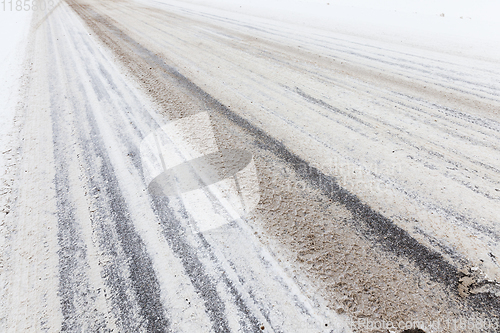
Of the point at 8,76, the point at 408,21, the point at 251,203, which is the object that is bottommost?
the point at 251,203

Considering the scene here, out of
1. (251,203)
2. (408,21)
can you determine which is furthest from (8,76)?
(408,21)

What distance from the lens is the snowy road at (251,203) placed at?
1999mm

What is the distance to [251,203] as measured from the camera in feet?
9.37

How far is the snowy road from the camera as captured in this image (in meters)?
2.00

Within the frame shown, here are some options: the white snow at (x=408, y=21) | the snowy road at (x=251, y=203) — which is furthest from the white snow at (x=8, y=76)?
the white snow at (x=408, y=21)

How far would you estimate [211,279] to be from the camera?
2152 mm

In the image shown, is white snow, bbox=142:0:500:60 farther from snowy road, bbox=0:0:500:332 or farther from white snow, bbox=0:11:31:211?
white snow, bbox=0:11:31:211

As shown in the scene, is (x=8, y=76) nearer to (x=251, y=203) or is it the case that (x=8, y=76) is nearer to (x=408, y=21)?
(x=251, y=203)

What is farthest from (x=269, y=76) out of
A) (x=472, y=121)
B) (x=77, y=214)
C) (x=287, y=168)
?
(x=77, y=214)

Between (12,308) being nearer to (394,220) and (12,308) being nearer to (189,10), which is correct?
(394,220)

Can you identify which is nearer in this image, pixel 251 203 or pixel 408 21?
pixel 251 203

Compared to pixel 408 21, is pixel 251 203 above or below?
below

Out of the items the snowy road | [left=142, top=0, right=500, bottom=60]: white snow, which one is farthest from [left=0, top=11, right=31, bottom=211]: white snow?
[left=142, top=0, right=500, bottom=60]: white snow

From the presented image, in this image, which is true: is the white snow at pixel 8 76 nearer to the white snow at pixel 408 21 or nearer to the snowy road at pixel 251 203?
the snowy road at pixel 251 203
